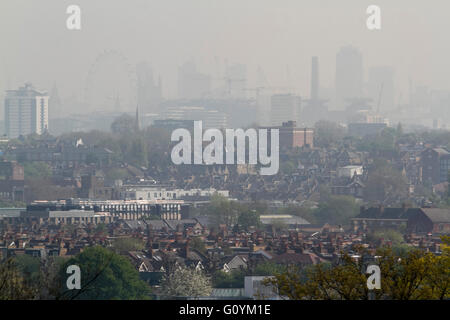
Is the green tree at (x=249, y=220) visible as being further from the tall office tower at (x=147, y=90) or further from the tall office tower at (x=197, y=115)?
the tall office tower at (x=197, y=115)

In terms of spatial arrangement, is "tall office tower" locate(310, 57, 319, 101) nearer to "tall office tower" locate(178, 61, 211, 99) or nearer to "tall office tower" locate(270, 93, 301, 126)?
"tall office tower" locate(270, 93, 301, 126)

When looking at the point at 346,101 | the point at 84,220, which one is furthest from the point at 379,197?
the point at 346,101

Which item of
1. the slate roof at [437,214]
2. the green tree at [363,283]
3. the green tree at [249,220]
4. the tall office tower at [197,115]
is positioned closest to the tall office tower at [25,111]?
the tall office tower at [197,115]

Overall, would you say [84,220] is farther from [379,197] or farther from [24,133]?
[24,133]

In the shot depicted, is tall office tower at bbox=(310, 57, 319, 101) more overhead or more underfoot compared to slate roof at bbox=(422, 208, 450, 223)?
more overhead

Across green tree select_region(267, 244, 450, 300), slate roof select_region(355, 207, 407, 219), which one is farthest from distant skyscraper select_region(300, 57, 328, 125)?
green tree select_region(267, 244, 450, 300)
